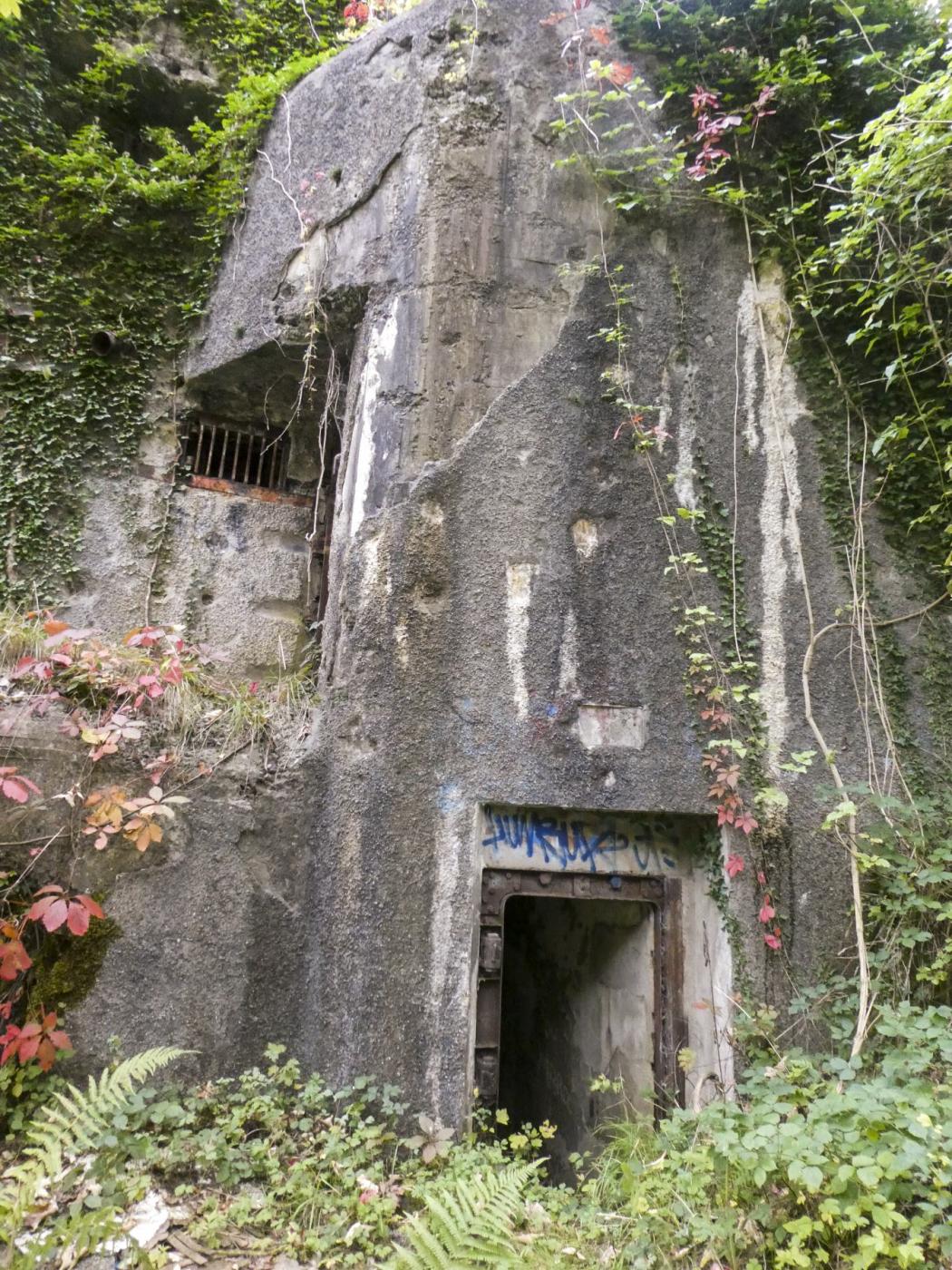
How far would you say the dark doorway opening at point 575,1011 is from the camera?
4.11 meters

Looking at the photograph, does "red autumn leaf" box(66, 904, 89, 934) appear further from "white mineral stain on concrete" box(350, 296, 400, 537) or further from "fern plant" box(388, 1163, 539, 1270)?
"white mineral stain on concrete" box(350, 296, 400, 537)

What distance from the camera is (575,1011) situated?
4.91 metres

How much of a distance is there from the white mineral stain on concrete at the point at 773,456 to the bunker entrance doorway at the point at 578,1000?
1.04 meters

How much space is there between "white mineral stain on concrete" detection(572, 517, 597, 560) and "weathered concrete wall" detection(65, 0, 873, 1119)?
18 millimetres

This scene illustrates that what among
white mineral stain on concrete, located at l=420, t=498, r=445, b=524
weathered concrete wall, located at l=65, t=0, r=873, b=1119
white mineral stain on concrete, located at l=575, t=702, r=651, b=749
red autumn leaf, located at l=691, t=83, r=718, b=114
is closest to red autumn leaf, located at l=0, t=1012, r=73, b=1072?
weathered concrete wall, located at l=65, t=0, r=873, b=1119

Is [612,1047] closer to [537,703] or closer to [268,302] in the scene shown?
[537,703]

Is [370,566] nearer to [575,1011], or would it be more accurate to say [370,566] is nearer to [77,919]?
[77,919]

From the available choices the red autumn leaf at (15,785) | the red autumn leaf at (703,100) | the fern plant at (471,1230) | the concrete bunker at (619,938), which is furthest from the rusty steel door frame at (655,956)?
the red autumn leaf at (703,100)

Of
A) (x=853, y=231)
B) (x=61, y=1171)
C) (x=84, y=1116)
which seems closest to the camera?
(x=84, y=1116)

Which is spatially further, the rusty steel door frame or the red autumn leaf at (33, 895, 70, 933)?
the rusty steel door frame

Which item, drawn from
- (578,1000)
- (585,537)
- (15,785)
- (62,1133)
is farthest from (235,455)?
(62,1133)

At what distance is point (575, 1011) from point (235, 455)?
4146 millimetres

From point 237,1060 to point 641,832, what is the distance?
202cm

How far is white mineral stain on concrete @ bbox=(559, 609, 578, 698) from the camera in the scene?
3842 mm
